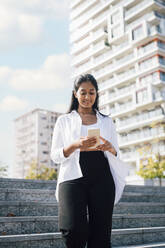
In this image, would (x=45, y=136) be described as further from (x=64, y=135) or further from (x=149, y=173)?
(x=64, y=135)

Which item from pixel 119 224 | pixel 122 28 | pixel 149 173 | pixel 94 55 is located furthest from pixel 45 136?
pixel 119 224

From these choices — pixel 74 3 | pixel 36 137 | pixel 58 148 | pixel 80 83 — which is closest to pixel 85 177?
pixel 58 148

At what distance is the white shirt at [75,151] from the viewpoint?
235 cm

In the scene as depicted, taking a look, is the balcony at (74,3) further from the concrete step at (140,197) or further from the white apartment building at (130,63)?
the concrete step at (140,197)

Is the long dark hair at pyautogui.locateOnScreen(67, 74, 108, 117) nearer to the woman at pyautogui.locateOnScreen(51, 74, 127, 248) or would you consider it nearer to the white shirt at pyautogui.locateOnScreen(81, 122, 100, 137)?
the woman at pyautogui.locateOnScreen(51, 74, 127, 248)

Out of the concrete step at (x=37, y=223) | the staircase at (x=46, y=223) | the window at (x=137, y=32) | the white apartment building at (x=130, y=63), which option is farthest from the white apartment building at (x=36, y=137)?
the concrete step at (x=37, y=223)

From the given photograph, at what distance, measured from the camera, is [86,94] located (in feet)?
8.21

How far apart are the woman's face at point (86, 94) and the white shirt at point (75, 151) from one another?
140mm

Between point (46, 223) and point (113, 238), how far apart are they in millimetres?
950

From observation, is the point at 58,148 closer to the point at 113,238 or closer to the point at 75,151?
the point at 75,151

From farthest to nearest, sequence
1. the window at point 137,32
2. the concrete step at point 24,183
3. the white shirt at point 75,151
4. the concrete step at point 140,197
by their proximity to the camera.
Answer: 1. the window at point 137,32
2. the concrete step at point 140,197
3. the concrete step at point 24,183
4. the white shirt at point 75,151

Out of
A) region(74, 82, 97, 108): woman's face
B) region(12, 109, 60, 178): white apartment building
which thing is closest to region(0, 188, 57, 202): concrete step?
region(74, 82, 97, 108): woman's face

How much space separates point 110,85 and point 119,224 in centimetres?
3997

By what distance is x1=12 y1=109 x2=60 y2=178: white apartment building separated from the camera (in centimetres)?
8525
